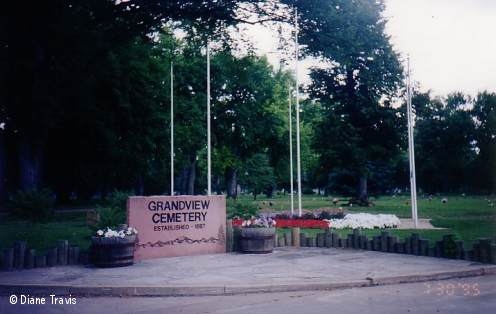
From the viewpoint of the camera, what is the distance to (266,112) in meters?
52.8

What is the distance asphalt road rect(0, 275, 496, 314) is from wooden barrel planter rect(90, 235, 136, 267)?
2.77m

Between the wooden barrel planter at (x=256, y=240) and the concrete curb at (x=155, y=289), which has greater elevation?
the wooden barrel planter at (x=256, y=240)

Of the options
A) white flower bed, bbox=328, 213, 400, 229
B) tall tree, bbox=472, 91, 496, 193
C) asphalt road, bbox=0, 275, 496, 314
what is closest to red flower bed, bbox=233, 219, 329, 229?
white flower bed, bbox=328, 213, 400, 229

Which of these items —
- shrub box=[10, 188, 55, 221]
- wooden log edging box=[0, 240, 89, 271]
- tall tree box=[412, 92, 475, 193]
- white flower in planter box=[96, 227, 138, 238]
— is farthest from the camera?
tall tree box=[412, 92, 475, 193]

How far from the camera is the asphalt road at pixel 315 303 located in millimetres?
7383

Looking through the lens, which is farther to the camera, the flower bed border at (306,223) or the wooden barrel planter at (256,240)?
the flower bed border at (306,223)

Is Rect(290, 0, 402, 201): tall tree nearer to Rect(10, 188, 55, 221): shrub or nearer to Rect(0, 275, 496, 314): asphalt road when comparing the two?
Rect(10, 188, 55, 221): shrub

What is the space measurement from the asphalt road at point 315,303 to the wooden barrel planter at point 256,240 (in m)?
4.99

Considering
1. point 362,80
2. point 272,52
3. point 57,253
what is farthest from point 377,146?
point 57,253

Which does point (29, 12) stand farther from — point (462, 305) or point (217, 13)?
point (462, 305)

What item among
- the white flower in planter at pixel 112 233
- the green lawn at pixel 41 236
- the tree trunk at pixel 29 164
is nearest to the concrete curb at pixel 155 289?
the white flower in planter at pixel 112 233

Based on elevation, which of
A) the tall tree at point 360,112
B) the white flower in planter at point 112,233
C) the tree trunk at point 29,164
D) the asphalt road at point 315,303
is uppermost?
the tall tree at point 360,112

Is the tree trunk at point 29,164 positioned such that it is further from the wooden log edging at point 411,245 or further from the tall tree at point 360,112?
the tall tree at point 360,112

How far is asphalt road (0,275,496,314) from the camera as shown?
7383mm
